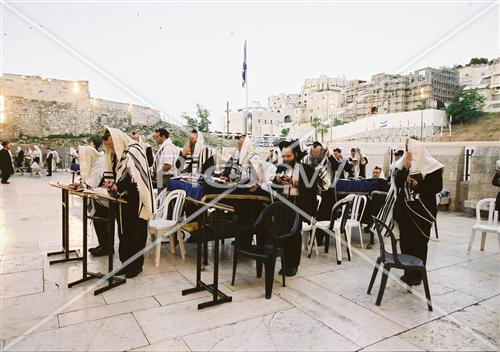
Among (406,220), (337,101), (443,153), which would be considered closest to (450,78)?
(337,101)

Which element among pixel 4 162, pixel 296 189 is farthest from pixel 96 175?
pixel 4 162

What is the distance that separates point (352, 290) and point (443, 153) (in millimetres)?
6781

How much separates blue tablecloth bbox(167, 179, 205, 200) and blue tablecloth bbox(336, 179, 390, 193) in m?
2.62

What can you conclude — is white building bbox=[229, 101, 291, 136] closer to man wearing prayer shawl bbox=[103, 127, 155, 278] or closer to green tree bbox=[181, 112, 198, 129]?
green tree bbox=[181, 112, 198, 129]

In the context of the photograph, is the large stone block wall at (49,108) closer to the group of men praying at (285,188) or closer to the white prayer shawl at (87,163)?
the white prayer shawl at (87,163)

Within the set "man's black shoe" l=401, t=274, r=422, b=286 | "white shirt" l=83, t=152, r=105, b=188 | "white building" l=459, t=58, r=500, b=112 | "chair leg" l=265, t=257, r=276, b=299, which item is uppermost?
"white building" l=459, t=58, r=500, b=112

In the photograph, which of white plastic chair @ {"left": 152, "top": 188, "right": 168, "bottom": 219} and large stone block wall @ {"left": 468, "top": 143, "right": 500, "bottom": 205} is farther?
large stone block wall @ {"left": 468, "top": 143, "right": 500, "bottom": 205}

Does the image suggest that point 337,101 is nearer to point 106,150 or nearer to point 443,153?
point 443,153

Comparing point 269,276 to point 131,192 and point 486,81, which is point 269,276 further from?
point 486,81

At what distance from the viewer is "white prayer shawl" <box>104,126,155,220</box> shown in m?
3.83

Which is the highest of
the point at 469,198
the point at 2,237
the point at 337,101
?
the point at 337,101

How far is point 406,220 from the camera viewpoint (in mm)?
3873

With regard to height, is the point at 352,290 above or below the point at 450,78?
below

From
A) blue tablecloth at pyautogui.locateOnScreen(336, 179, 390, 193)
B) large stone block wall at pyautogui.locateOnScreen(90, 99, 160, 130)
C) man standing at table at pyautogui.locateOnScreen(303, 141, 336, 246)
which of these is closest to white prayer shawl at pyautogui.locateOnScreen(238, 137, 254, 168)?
man standing at table at pyautogui.locateOnScreen(303, 141, 336, 246)
